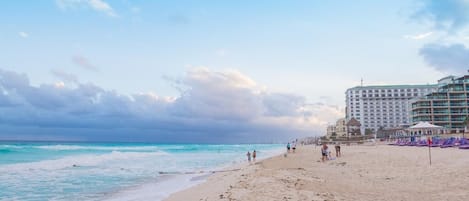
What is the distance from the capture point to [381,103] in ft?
531

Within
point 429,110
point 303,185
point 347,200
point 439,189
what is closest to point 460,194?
point 439,189

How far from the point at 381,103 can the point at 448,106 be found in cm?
7309

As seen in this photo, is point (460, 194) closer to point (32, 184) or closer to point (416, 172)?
point (416, 172)

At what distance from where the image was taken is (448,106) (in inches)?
3538

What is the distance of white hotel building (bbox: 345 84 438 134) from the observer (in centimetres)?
16012

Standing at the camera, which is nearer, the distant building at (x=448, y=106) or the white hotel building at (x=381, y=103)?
the distant building at (x=448, y=106)

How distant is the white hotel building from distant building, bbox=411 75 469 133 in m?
69.5

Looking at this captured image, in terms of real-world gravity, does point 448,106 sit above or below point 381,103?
below

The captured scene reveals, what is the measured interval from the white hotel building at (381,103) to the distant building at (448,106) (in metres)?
69.5

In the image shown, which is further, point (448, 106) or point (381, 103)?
point (381, 103)

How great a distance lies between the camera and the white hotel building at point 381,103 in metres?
160

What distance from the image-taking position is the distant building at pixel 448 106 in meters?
89.4

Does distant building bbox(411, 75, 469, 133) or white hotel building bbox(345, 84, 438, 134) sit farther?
white hotel building bbox(345, 84, 438, 134)

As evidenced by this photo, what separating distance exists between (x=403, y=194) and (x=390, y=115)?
162048mm
